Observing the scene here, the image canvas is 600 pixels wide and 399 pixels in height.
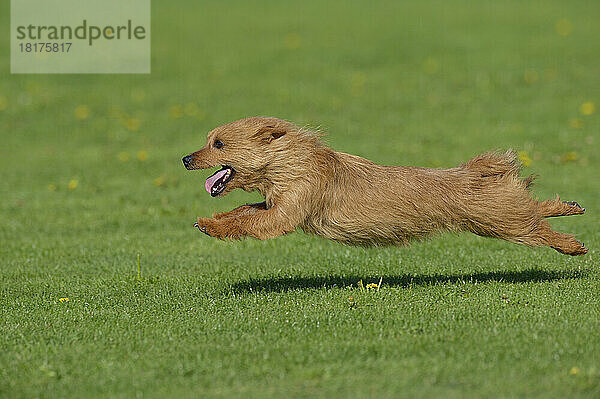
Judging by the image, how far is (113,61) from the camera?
21.4 meters

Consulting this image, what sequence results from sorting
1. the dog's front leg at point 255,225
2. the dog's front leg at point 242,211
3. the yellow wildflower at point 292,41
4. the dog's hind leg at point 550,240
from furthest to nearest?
1. the yellow wildflower at point 292,41
2. the dog's hind leg at point 550,240
3. the dog's front leg at point 242,211
4. the dog's front leg at point 255,225

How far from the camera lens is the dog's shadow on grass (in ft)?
26.3

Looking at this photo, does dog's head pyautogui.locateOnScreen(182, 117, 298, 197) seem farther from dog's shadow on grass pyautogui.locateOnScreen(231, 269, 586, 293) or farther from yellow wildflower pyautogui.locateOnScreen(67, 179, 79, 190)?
yellow wildflower pyautogui.locateOnScreen(67, 179, 79, 190)

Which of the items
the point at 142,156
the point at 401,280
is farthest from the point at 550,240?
the point at 142,156

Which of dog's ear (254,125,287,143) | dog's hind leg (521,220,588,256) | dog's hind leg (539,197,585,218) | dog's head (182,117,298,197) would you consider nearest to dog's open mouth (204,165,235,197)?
dog's head (182,117,298,197)

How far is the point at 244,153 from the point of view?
7.16m

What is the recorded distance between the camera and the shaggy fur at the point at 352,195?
7.16 meters

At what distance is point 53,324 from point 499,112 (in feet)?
41.3

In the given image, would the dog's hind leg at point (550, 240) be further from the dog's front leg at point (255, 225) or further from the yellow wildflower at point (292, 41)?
the yellow wildflower at point (292, 41)

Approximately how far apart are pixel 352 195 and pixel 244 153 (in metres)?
1.01

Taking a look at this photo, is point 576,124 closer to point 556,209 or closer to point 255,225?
point 556,209

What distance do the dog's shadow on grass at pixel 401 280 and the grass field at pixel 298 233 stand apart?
40 millimetres

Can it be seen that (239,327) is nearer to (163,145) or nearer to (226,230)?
(226,230)

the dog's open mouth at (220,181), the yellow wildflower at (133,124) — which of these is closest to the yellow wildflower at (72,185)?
the yellow wildflower at (133,124)
